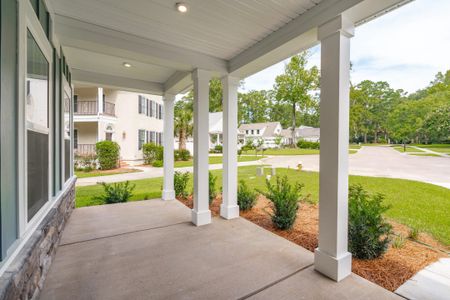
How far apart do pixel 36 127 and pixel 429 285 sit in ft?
15.2

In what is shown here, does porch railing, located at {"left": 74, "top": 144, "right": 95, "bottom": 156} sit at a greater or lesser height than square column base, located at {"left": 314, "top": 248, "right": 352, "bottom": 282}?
greater

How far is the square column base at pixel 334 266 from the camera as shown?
245 centimetres

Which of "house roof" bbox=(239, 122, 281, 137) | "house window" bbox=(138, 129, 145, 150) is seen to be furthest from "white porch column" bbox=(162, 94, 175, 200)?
"house roof" bbox=(239, 122, 281, 137)

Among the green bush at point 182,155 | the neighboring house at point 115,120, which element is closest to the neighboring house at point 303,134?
the green bush at point 182,155

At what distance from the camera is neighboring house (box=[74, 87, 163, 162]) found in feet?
42.8

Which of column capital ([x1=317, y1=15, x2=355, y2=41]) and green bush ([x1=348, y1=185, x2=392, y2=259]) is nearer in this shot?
column capital ([x1=317, y1=15, x2=355, y2=41])

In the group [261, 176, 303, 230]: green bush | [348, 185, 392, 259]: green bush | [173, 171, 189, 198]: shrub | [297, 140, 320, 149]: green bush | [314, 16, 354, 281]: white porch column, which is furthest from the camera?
[297, 140, 320, 149]: green bush

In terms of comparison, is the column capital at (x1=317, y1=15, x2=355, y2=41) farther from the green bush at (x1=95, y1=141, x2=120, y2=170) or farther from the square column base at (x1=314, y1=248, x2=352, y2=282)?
the green bush at (x1=95, y1=141, x2=120, y2=170)

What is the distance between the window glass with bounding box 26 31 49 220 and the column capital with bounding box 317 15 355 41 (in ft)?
10.1

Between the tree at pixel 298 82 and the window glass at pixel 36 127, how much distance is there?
2488cm

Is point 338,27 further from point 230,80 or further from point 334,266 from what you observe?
point 334,266

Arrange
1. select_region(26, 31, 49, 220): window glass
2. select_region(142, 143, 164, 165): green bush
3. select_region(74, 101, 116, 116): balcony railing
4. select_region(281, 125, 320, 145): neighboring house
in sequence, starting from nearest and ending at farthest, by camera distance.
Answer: select_region(26, 31, 49, 220): window glass
select_region(74, 101, 116, 116): balcony railing
select_region(142, 143, 164, 165): green bush
select_region(281, 125, 320, 145): neighboring house

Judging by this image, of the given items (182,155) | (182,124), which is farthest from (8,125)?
(182,124)

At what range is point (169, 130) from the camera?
20.0 ft
